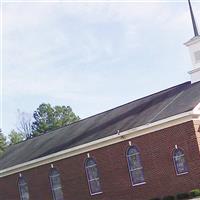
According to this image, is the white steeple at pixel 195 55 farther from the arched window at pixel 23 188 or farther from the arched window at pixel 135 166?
the arched window at pixel 23 188

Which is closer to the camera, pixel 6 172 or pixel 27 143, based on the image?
pixel 6 172

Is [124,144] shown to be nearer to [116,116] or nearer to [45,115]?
[116,116]

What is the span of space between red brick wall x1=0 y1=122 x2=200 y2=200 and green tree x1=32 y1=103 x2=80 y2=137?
35158 mm

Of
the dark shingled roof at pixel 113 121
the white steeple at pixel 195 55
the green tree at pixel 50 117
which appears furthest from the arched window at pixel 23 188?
the green tree at pixel 50 117

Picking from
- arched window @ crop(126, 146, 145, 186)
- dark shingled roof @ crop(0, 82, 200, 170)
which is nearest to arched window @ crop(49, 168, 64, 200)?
dark shingled roof @ crop(0, 82, 200, 170)

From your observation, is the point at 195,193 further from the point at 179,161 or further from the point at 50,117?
the point at 50,117

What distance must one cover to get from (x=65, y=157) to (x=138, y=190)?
6489mm

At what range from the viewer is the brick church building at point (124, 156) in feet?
95.8

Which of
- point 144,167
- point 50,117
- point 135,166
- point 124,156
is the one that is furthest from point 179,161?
point 50,117

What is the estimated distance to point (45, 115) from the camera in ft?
246

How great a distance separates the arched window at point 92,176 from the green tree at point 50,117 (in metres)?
39.3

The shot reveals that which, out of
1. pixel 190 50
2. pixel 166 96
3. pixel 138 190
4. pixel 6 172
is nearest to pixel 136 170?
pixel 138 190

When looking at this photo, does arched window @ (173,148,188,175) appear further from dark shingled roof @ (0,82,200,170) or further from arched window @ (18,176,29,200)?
arched window @ (18,176,29,200)

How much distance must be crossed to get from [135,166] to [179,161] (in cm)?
323
